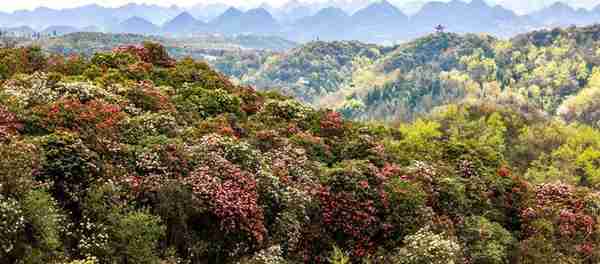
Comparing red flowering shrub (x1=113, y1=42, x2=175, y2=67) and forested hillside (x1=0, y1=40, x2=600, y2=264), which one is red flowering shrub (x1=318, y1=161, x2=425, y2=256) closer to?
forested hillside (x1=0, y1=40, x2=600, y2=264)

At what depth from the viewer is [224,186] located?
557 inches

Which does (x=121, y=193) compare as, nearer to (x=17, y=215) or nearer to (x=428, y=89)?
(x=17, y=215)

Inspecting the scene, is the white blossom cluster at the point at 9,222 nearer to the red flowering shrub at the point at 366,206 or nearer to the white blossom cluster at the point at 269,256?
the white blossom cluster at the point at 269,256

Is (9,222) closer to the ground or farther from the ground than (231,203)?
farther from the ground

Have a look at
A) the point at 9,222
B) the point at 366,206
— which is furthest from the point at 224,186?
the point at 9,222

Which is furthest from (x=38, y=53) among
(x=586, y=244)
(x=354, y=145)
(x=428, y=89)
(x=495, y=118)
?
(x=428, y=89)

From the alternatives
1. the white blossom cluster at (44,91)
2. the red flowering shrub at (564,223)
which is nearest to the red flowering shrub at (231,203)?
the white blossom cluster at (44,91)

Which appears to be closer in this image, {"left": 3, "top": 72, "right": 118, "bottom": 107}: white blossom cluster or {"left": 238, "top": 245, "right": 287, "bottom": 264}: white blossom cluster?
{"left": 238, "top": 245, "right": 287, "bottom": 264}: white blossom cluster

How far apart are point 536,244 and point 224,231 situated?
10.5 meters

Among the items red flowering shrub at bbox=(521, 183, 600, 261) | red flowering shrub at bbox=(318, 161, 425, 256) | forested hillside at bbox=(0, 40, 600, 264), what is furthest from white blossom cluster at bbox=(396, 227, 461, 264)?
red flowering shrub at bbox=(521, 183, 600, 261)

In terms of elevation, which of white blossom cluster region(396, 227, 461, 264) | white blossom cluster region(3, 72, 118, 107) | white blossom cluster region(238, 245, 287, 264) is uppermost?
white blossom cluster region(3, 72, 118, 107)

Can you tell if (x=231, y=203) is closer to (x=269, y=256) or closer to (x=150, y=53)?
(x=269, y=256)

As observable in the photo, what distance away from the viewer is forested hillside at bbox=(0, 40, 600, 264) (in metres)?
11.9

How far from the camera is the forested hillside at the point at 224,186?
1193 centimetres
